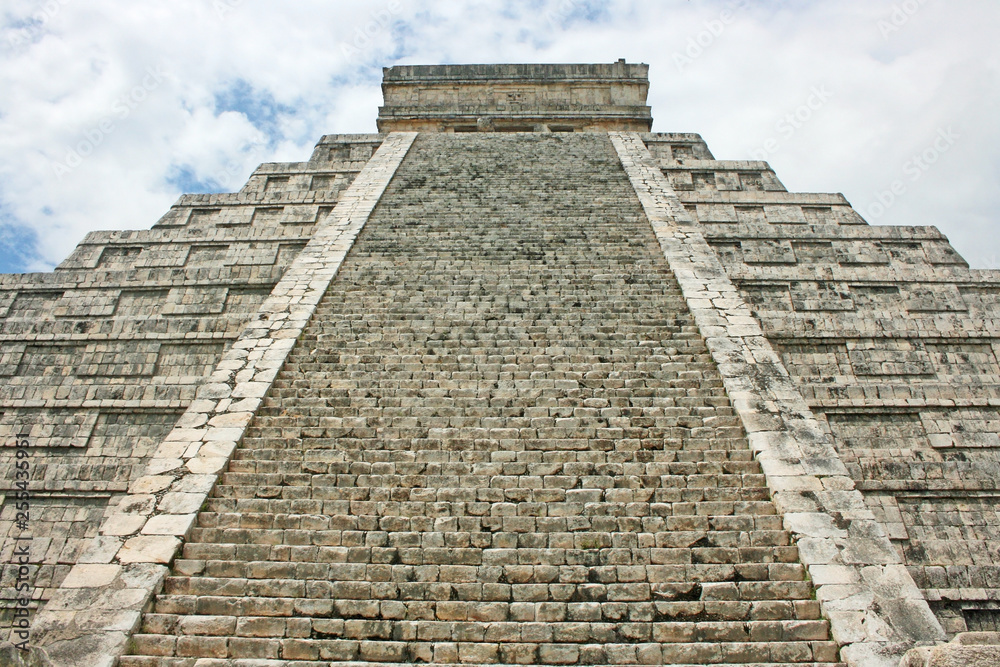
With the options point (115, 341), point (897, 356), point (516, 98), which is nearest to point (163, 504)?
point (115, 341)

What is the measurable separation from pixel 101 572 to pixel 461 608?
2.46m

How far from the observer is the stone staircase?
11.3 feet

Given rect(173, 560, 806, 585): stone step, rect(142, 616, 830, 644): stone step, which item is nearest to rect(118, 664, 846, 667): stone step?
rect(142, 616, 830, 644): stone step

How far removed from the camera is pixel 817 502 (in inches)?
165

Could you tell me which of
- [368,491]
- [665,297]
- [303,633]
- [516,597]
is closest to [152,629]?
[303,633]

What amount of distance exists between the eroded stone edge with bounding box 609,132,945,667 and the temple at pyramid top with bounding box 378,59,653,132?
29.2ft

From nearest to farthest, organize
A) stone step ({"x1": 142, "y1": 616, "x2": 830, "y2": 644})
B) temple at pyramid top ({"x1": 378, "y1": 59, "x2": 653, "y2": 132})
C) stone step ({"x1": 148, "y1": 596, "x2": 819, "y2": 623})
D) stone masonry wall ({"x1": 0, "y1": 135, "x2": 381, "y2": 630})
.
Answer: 1. stone step ({"x1": 142, "y1": 616, "x2": 830, "y2": 644})
2. stone step ({"x1": 148, "y1": 596, "x2": 819, "y2": 623})
3. stone masonry wall ({"x1": 0, "y1": 135, "x2": 381, "y2": 630})
4. temple at pyramid top ({"x1": 378, "y1": 59, "x2": 653, "y2": 132})

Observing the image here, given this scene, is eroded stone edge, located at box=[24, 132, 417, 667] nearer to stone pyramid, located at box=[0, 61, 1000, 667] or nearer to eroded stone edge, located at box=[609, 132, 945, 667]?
stone pyramid, located at box=[0, 61, 1000, 667]

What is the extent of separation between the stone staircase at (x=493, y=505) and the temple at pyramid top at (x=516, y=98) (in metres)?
8.68

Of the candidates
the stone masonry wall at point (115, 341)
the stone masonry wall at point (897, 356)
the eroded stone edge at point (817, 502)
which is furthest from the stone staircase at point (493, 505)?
the stone masonry wall at point (115, 341)

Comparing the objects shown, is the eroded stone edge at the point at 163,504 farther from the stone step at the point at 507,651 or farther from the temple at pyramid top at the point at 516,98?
the temple at pyramid top at the point at 516,98

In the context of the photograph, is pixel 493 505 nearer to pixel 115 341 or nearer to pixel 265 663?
pixel 265 663

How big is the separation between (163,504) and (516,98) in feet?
43.8

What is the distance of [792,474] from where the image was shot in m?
4.40
